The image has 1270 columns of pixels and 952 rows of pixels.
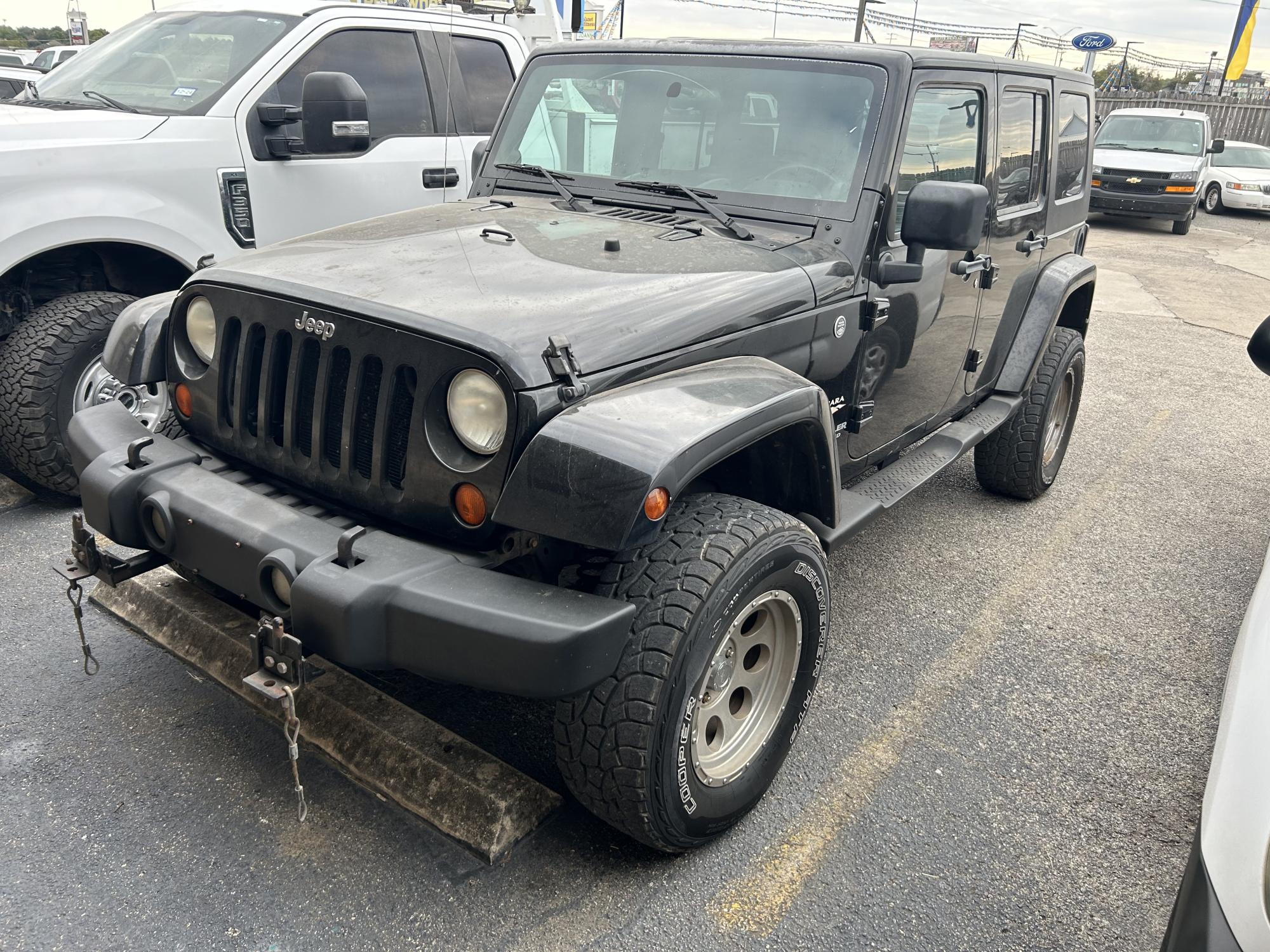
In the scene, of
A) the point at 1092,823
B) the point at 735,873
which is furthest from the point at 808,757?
the point at 1092,823

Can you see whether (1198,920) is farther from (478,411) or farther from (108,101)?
(108,101)

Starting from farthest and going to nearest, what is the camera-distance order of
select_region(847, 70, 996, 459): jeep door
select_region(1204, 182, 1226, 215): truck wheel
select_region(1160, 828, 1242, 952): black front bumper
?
select_region(1204, 182, 1226, 215): truck wheel
select_region(847, 70, 996, 459): jeep door
select_region(1160, 828, 1242, 952): black front bumper

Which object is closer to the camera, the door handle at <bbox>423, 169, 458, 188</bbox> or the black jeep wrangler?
the black jeep wrangler

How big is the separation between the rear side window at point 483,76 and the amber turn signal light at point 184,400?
352cm

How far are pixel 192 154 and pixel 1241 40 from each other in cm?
3468

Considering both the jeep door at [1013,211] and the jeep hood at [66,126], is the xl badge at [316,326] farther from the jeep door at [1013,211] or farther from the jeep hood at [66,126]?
the jeep door at [1013,211]

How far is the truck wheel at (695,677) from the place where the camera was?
2.21m

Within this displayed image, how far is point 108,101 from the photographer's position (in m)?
4.76

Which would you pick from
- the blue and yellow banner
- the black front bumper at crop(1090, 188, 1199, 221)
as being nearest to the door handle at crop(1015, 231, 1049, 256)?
the black front bumper at crop(1090, 188, 1199, 221)

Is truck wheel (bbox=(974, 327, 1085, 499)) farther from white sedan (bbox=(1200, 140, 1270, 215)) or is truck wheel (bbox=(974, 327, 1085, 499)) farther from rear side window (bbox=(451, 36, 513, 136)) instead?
white sedan (bbox=(1200, 140, 1270, 215))

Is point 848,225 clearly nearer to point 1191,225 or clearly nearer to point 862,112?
point 862,112

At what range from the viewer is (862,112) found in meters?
3.19

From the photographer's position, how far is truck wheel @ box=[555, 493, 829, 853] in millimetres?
A: 2213

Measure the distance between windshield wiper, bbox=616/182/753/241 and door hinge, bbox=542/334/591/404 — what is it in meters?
1.07
